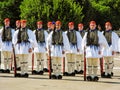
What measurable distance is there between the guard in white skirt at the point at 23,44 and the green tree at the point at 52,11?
28.6 metres

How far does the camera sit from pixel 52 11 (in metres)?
47.1

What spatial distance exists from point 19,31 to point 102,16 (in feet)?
163

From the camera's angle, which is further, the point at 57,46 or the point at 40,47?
the point at 40,47

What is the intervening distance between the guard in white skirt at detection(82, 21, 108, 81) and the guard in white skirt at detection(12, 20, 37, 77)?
1.91 metres

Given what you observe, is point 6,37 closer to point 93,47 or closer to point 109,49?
point 93,47

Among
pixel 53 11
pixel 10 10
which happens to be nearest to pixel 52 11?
pixel 53 11

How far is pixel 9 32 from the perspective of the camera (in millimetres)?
17172

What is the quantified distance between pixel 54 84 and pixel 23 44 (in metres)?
2.50

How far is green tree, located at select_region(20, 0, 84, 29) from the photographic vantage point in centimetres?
4597

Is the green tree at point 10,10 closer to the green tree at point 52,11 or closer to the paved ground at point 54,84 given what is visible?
the green tree at point 52,11

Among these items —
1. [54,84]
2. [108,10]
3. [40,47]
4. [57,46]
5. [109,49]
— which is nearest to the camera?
[54,84]

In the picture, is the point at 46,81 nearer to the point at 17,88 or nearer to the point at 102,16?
the point at 17,88

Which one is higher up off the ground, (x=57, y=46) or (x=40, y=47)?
(x=40, y=47)

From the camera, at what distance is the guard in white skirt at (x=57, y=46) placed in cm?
1588
